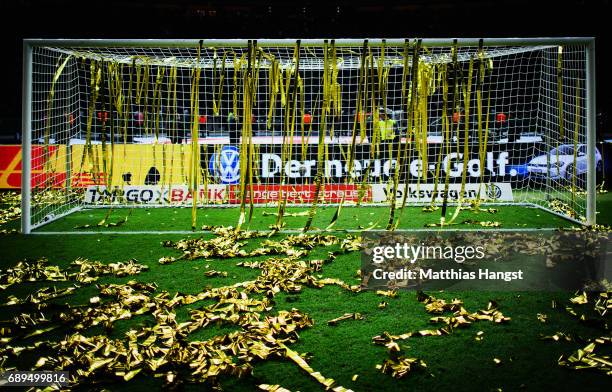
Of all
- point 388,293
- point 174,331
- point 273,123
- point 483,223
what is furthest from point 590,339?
point 273,123

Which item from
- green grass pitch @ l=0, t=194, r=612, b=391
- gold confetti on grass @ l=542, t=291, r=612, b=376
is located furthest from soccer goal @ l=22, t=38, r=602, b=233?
gold confetti on grass @ l=542, t=291, r=612, b=376

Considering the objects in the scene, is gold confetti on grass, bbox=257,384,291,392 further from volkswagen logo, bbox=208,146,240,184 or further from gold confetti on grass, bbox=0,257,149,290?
volkswagen logo, bbox=208,146,240,184

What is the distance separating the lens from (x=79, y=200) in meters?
7.78

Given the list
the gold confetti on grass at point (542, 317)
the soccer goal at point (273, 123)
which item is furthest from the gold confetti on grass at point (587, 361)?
the soccer goal at point (273, 123)

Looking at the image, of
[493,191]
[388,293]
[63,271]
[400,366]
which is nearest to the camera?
[400,366]

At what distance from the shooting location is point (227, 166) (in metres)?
8.86
